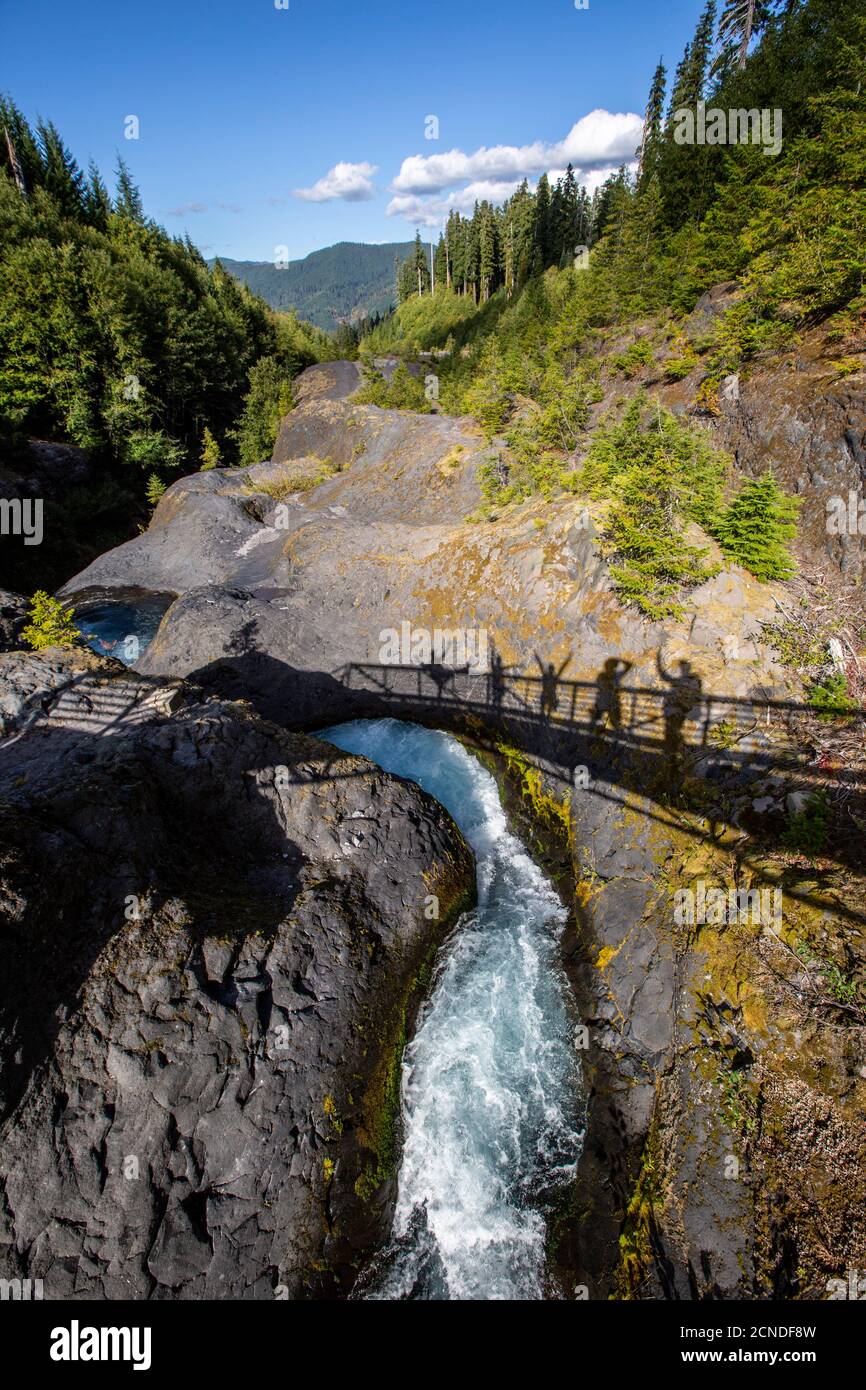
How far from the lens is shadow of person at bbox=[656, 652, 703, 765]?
36.8 ft

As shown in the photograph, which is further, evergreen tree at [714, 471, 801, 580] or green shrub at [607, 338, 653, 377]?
green shrub at [607, 338, 653, 377]

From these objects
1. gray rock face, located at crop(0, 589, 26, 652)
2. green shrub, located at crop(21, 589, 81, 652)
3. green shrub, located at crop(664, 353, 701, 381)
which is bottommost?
green shrub, located at crop(21, 589, 81, 652)

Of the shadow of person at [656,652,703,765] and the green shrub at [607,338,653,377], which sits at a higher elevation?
the green shrub at [607,338,653,377]

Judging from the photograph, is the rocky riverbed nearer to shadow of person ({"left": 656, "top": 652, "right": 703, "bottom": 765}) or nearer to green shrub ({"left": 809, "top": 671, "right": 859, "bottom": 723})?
shadow of person ({"left": 656, "top": 652, "right": 703, "bottom": 765})

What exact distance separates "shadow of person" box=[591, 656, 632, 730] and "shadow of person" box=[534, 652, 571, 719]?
3.62 feet

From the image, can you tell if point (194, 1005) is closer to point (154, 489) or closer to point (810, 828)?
point (810, 828)

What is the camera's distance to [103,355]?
3619 centimetres

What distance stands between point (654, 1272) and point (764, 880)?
540 centimetres

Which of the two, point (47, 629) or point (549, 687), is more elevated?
point (47, 629)

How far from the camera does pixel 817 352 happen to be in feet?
51.2

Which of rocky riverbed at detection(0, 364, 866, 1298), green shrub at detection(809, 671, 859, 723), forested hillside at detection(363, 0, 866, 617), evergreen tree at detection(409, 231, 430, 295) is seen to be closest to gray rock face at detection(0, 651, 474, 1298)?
rocky riverbed at detection(0, 364, 866, 1298)

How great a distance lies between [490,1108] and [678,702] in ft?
28.3
